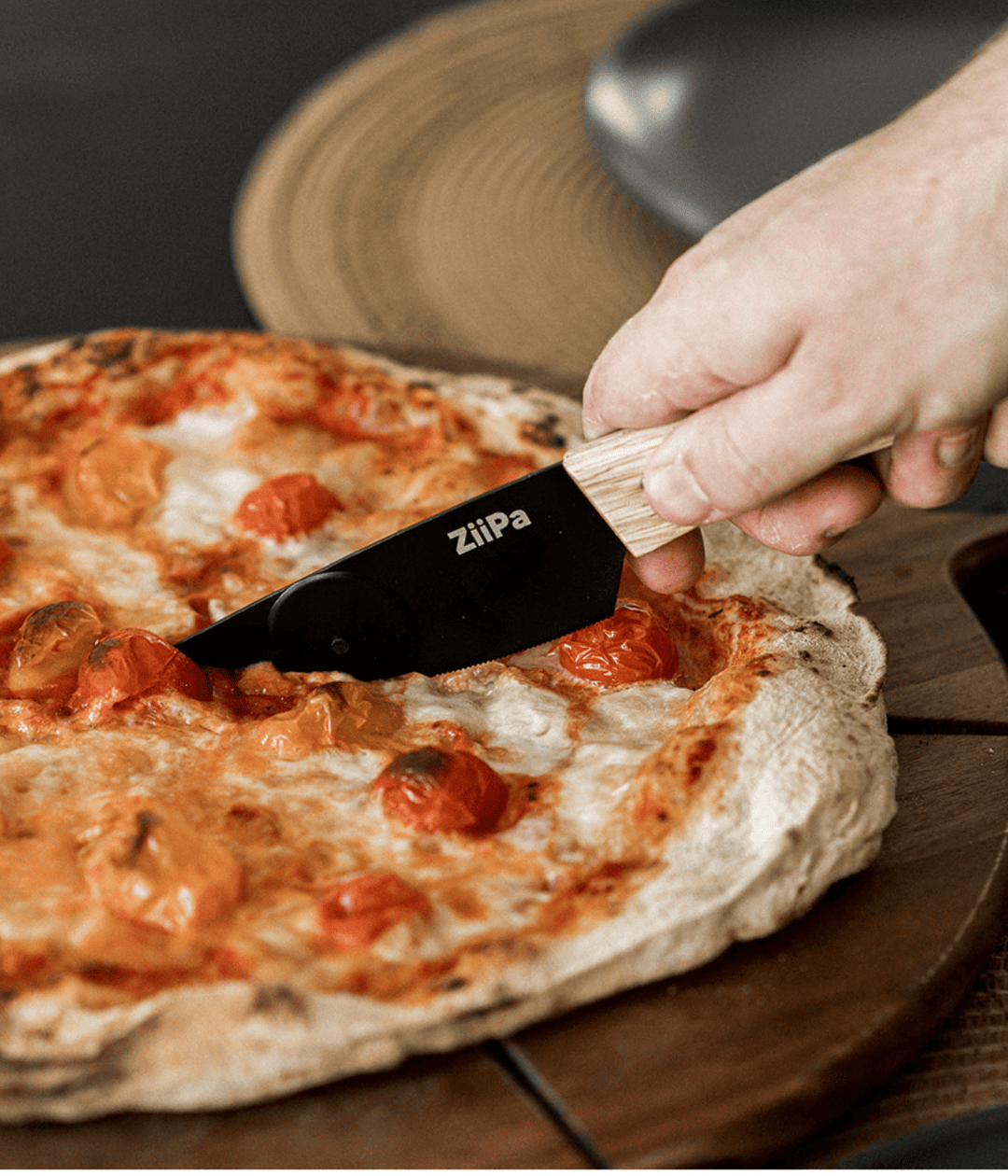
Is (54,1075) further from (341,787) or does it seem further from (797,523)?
(797,523)

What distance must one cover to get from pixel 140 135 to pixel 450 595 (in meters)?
4.70

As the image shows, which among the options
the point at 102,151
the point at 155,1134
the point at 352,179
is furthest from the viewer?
the point at 102,151

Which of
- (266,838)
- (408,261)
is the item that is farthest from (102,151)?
(266,838)

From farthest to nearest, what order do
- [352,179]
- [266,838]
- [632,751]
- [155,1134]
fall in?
1. [352,179]
2. [632,751]
3. [266,838]
4. [155,1134]

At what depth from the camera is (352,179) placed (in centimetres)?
430

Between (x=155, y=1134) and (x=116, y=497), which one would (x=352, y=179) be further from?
(x=155, y=1134)

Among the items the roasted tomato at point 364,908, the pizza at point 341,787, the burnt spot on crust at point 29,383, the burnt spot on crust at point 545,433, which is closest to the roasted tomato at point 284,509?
the pizza at point 341,787

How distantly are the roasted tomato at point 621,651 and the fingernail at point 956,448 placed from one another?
63 centimetres

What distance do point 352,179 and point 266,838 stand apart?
116 inches

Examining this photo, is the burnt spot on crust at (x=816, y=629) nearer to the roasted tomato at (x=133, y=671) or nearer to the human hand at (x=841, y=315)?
the human hand at (x=841, y=315)

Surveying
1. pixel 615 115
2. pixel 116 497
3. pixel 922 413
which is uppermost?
pixel 615 115

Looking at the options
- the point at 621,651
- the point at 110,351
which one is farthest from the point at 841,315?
the point at 110,351

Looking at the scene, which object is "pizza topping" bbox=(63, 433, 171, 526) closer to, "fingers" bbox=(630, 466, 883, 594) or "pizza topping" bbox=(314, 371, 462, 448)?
"pizza topping" bbox=(314, 371, 462, 448)

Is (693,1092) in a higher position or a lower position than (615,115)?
lower
